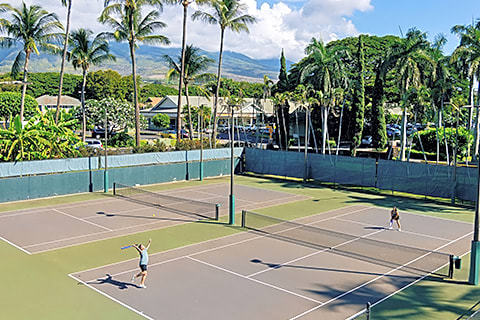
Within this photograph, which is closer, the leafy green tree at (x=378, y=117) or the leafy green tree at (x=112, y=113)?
the leafy green tree at (x=378, y=117)

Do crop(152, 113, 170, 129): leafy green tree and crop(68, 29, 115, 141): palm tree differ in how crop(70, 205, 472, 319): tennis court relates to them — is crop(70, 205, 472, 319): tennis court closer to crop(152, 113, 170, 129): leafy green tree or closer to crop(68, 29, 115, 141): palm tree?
crop(68, 29, 115, 141): palm tree

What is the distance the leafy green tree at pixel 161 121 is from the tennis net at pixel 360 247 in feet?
218

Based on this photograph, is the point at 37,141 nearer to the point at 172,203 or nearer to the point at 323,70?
the point at 172,203

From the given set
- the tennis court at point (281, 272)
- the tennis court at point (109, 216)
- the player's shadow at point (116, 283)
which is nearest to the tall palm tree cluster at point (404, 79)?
the tennis court at point (109, 216)

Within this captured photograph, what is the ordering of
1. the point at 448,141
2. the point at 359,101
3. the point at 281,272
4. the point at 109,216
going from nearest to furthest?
the point at 281,272 < the point at 109,216 < the point at 448,141 < the point at 359,101

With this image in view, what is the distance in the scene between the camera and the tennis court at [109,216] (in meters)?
22.9

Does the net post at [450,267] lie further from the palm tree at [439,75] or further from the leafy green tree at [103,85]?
the leafy green tree at [103,85]

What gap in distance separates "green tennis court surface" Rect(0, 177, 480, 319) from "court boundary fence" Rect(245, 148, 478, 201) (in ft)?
9.33

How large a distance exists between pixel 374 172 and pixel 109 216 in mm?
19082

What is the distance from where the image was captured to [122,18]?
1714 inches

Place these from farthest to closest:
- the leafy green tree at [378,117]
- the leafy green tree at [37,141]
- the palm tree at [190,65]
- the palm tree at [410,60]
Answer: the leafy green tree at [378,117] → the palm tree at [190,65] → the palm tree at [410,60] → the leafy green tree at [37,141]

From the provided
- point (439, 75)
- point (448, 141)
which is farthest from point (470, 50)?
point (448, 141)

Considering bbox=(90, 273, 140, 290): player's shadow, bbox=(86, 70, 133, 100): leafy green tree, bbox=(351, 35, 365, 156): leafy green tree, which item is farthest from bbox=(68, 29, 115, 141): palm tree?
bbox=(86, 70, 133, 100): leafy green tree

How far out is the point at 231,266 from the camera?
18.8m
